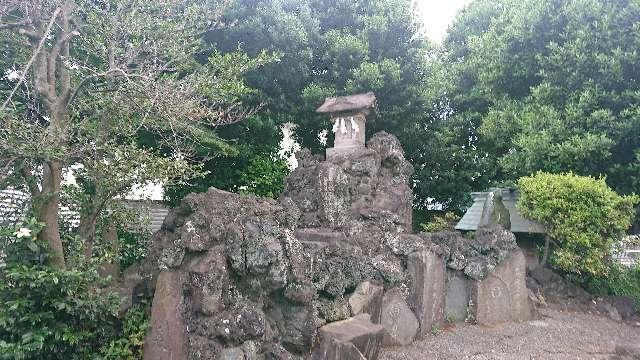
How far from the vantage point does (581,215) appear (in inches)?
413

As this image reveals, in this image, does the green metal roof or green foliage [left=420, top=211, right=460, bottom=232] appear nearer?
the green metal roof

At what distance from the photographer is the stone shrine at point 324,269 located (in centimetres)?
535

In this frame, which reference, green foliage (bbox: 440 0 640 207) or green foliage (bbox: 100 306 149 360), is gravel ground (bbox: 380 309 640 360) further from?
green foliage (bbox: 440 0 640 207)

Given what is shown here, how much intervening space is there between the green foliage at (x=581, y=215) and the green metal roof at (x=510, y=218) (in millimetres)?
877

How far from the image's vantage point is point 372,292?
7.38m

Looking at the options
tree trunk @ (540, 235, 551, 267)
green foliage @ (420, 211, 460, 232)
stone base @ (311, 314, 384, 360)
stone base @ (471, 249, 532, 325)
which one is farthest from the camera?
green foliage @ (420, 211, 460, 232)

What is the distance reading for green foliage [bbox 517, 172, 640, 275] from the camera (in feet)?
34.4

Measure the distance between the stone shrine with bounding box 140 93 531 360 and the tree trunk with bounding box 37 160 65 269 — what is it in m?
1.05

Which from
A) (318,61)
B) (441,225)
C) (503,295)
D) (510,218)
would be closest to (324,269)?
(503,295)

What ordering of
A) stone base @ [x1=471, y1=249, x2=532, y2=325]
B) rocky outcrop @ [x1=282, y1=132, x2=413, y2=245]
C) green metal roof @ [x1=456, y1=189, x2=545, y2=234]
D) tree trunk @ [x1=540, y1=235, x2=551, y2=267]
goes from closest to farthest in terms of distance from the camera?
stone base @ [x1=471, y1=249, x2=532, y2=325] → rocky outcrop @ [x1=282, y1=132, x2=413, y2=245] → tree trunk @ [x1=540, y1=235, x2=551, y2=267] → green metal roof @ [x1=456, y1=189, x2=545, y2=234]

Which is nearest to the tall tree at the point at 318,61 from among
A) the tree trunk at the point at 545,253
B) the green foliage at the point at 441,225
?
the green foliage at the point at 441,225

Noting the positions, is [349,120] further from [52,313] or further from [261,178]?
[52,313]

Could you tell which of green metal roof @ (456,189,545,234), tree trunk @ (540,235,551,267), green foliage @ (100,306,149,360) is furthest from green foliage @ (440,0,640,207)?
green foliage @ (100,306,149,360)

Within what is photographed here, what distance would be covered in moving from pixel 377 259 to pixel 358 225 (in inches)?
42.5
